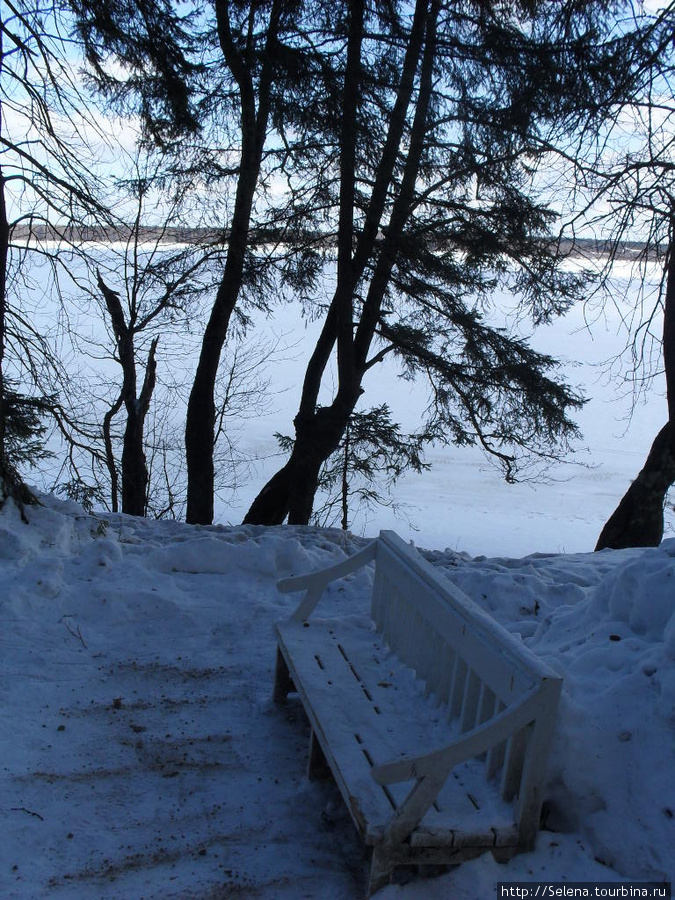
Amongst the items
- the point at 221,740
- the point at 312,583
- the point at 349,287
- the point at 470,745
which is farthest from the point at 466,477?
the point at 470,745

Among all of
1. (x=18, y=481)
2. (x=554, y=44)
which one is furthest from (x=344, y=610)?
(x=554, y=44)

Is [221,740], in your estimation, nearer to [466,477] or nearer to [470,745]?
[470,745]

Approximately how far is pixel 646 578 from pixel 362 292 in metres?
7.92

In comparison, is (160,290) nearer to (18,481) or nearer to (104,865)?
(18,481)

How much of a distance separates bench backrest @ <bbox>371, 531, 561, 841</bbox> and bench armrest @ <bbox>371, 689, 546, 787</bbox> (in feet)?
0.18

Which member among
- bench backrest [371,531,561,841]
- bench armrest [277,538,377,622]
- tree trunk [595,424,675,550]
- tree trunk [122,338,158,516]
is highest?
tree trunk [122,338,158,516]

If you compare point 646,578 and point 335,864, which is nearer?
point 335,864

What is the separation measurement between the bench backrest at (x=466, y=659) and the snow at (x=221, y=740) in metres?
0.21

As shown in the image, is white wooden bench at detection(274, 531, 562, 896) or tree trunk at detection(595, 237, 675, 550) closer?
white wooden bench at detection(274, 531, 562, 896)

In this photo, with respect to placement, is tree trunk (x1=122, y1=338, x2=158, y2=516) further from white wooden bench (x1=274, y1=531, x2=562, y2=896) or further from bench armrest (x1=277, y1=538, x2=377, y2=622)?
white wooden bench (x1=274, y1=531, x2=562, y2=896)

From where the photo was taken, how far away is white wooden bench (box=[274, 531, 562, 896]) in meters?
2.33

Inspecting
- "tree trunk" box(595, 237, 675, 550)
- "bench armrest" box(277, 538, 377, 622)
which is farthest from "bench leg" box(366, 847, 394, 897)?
"tree trunk" box(595, 237, 675, 550)

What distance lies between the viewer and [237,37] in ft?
29.6

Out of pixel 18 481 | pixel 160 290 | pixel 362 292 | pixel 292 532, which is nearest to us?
pixel 18 481
